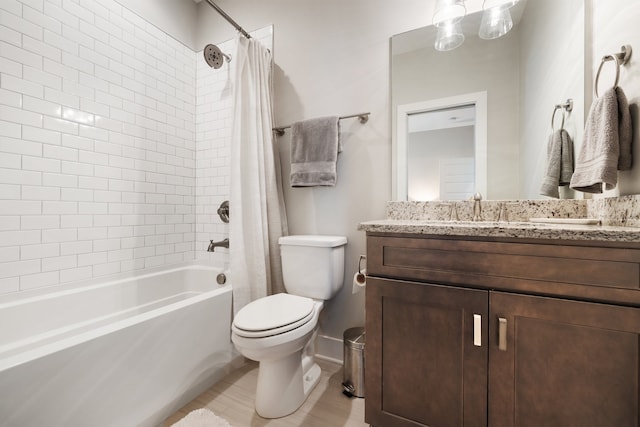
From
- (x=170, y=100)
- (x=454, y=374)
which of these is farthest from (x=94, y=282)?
(x=454, y=374)

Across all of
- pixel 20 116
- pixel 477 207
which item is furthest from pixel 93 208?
pixel 477 207

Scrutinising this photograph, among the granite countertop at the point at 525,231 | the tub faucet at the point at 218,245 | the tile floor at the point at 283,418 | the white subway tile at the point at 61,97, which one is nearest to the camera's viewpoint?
the granite countertop at the point at 525,231

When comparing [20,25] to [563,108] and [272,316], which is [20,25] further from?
[563,108]

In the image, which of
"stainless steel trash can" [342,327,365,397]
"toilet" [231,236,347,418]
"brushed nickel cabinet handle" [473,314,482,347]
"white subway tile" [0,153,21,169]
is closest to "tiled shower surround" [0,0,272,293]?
"white subway tile" [0,153,21,169]

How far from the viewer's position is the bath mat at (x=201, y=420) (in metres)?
1.22

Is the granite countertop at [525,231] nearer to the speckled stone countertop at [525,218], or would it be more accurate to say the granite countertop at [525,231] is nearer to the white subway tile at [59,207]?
the speckled stone countertop at [525,218]

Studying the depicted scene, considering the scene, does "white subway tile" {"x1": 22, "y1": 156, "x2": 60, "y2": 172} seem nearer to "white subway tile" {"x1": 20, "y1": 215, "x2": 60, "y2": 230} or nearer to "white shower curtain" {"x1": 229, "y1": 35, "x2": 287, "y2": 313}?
"white subway tile" {"x1": 20, "y1": 215, "x2": 60, "y2": 230}

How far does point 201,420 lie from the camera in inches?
48.9

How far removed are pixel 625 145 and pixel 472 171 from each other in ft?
1.88

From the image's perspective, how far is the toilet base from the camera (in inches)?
51.0

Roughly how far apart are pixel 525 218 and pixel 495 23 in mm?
1005

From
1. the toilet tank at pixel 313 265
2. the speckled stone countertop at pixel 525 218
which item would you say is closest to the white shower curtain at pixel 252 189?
the toilet tank at pixel 313 265

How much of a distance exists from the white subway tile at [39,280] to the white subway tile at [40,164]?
577mm

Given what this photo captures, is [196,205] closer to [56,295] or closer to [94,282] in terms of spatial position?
[94,282]
